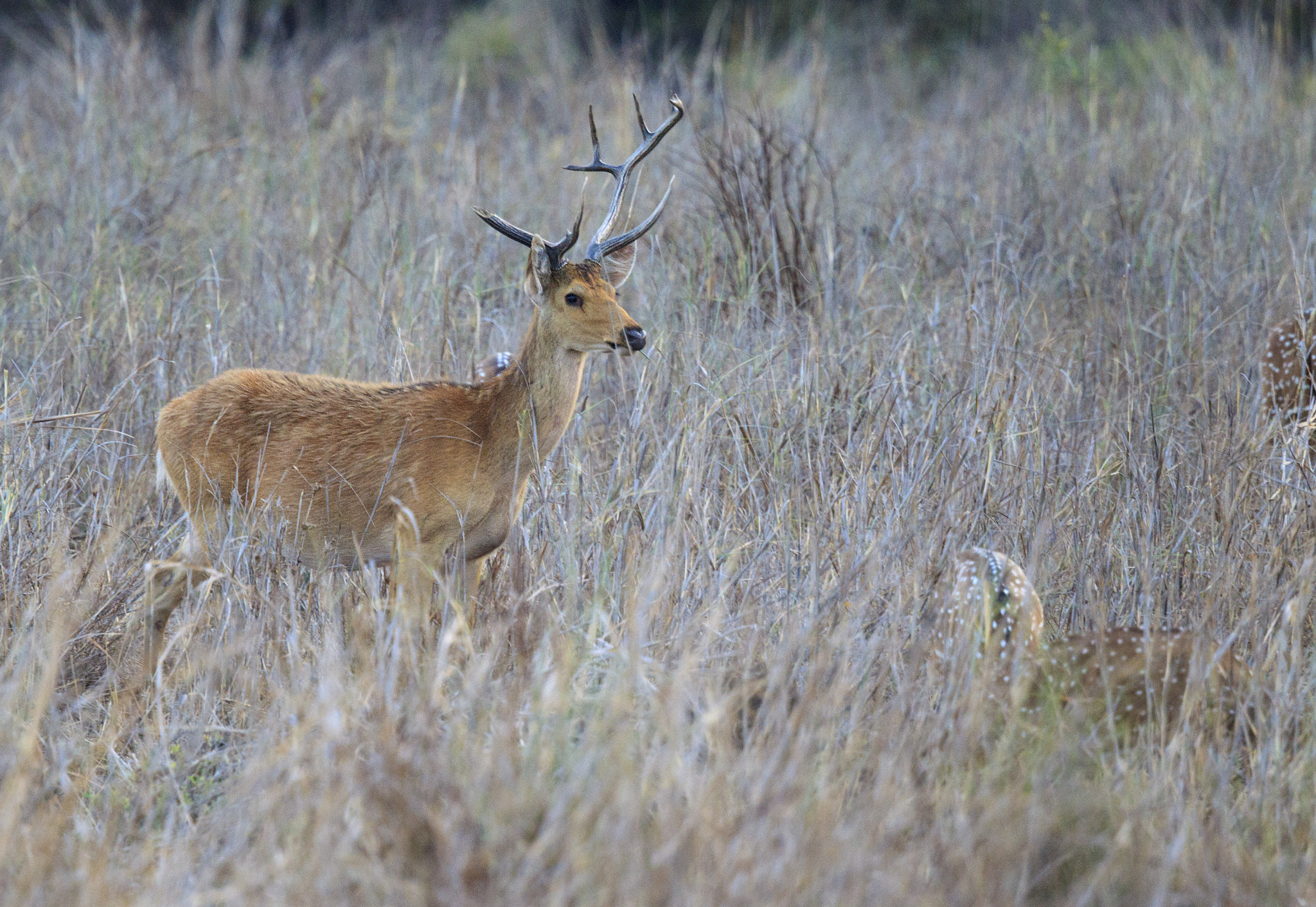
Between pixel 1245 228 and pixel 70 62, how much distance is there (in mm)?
8455

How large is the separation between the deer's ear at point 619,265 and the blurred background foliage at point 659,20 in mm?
8403

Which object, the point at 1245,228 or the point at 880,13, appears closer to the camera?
the point at 1245,228

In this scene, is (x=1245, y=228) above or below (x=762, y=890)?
above

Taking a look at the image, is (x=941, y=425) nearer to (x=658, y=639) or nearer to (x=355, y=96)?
(x=658, y=639)

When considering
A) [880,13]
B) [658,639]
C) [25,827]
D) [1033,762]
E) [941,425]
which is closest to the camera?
[25,827]

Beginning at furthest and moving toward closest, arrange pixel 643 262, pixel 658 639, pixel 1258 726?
pixel 643 262, pixel 658 639, pixel 1258 726

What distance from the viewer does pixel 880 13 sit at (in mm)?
15586

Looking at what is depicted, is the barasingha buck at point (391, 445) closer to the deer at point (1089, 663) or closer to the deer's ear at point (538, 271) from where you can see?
the deer's ear at point (538, 271)

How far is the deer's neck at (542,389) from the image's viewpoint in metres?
4.58

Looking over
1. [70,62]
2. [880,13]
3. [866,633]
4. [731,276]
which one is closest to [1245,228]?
[731,276]

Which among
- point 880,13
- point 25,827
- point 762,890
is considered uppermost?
point 880,13

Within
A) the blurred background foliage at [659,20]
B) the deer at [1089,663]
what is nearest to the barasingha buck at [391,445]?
the deer at [1089,663]

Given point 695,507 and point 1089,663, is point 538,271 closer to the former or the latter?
point 695,507

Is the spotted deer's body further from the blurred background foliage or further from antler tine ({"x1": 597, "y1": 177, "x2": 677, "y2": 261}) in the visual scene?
the blurred background foliage
